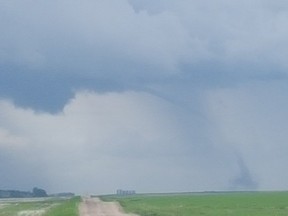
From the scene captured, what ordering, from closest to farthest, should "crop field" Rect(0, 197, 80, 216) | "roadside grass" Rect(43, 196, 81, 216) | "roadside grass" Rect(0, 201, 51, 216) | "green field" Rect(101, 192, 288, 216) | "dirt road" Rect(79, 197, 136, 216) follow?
"green field" Rect(101, 192, 288, 216)
"dirt road" Rect(79, 197, 136, 216)
"roadside grass" Rect(43, 196, 81, 216)
"crop field" Rect(0, 197, 80, 216)
"roadside grass" Rect(0, 201, 51, 216)

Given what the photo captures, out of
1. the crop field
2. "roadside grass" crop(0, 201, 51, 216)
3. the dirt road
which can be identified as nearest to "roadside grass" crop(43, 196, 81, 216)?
the crop field

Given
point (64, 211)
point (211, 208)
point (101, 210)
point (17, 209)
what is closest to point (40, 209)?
point (17, 209)

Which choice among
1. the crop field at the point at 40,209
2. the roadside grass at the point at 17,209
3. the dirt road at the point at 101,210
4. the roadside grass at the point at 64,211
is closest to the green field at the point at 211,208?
the dirt road at the point at 101,210

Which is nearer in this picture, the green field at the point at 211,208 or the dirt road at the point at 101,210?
the green field at the point at 211,208

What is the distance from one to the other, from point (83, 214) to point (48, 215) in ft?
20.9

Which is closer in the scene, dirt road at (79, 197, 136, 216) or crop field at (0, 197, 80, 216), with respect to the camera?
dirt road at (79, 197, 136, 216)

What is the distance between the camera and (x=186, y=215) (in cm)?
6369

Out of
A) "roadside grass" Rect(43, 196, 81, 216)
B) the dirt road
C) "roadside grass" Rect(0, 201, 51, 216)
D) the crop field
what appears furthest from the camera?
"roadside grass" Rect(0, 201, 51, 216)

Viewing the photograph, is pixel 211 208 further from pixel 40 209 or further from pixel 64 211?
pixel 40 209

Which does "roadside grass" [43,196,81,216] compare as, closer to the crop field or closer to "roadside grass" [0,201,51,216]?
the crop field

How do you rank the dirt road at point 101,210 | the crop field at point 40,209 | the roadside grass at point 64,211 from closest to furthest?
the dirt road at point 101,210
the roadside grass at point 64,211
the crop field at point 40,209

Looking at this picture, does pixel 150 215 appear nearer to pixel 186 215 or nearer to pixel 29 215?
pixel 186 215

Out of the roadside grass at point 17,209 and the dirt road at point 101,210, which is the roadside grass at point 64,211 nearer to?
the dirt road at point 101,210

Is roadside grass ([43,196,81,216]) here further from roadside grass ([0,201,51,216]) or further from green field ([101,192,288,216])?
green field ([101,192,288,216])
